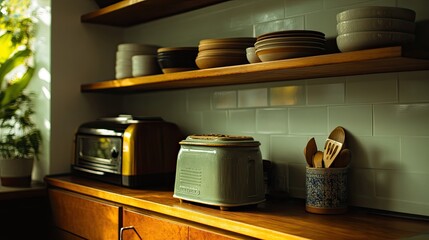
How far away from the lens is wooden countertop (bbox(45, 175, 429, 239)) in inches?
61.2

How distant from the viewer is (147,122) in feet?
8.63

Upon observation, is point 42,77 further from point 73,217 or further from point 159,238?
point 159,238

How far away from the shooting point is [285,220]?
1.75 metres

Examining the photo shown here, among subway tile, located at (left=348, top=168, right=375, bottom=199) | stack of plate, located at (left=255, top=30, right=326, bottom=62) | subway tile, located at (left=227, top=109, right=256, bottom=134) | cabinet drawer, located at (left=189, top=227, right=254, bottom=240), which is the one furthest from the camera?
subway tile, located at (left=227, top=109, right=256, bottom=134)

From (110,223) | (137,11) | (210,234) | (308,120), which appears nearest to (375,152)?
(308,120)

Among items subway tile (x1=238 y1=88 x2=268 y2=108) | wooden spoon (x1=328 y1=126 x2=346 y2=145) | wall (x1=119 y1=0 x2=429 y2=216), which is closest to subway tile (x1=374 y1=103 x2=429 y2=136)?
wall (x1=119 y1=0 x2=429 y2=216)

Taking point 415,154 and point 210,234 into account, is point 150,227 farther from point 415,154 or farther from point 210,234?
point 415,154

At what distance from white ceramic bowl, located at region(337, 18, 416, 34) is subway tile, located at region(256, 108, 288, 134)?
2.23ft

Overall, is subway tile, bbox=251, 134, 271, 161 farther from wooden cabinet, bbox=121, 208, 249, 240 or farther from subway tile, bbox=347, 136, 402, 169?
wooden cabinet, bbox=121, 208, 249, 240

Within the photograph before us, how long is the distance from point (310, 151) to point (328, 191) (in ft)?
0.65

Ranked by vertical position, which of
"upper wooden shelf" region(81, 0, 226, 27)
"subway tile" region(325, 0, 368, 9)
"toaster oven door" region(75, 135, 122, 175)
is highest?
"upper wooden shelf" region(81, 0, 226, 27)

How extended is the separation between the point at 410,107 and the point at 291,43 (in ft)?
1.53

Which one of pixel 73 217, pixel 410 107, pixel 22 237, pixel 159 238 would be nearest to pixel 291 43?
pixel 410 107

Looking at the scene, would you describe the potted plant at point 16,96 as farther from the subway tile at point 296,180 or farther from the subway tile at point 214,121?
the subway tile at point 296,180
